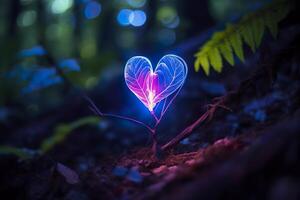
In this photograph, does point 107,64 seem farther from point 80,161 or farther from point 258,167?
point 258,167

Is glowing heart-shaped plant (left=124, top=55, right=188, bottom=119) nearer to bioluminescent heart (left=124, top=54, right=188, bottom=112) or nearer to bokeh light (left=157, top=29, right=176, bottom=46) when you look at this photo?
bioluminescent heart (left=124, top=54, right=188, bottom=112)

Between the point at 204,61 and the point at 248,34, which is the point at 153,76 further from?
the point at 248,34

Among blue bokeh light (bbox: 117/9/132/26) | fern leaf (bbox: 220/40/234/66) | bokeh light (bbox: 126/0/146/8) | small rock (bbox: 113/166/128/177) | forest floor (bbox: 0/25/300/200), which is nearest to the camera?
forest floor (bbox: 0/25/300/200)

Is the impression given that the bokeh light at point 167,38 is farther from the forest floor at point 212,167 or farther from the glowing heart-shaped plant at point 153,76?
the glowing heart-shaped plant at point 153,76

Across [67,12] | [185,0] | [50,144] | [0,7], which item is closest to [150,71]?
[50,144]

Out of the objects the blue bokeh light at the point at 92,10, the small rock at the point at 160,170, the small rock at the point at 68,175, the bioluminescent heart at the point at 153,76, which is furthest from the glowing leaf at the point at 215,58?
the blue bokeh light at the point at 92,10

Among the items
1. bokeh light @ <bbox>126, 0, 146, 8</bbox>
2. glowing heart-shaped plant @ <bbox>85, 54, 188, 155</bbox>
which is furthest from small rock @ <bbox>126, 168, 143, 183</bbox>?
bokeh light @ <bbox>126, 0, 146, 8</bbox>

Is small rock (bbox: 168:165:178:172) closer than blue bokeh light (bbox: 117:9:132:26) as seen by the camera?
Yes
